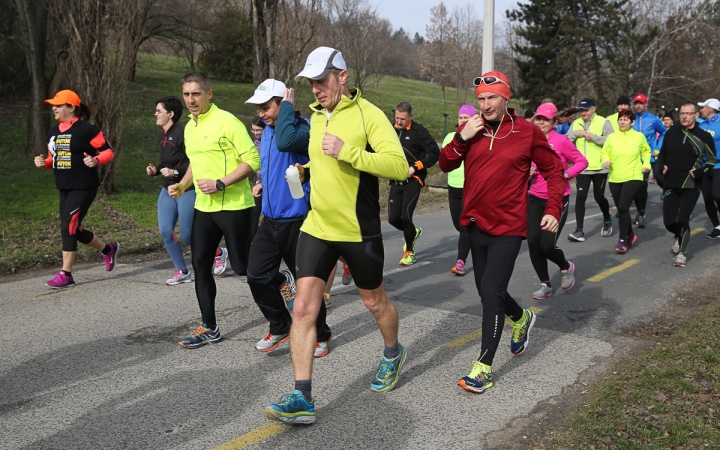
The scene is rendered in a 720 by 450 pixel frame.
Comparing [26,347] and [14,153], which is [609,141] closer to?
[26,347]

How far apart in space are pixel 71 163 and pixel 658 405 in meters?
6.11

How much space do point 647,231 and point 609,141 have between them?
2148 mm

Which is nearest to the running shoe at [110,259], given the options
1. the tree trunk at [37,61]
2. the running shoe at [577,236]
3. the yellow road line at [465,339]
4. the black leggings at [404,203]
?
the black leggings at [404,203]

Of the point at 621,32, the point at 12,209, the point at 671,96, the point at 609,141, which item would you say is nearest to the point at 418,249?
the point at 609,141

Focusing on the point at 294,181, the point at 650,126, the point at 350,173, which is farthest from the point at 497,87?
the point at 650,126

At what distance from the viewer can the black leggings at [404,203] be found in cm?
842

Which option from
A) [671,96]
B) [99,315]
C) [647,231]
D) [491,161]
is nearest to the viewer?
[491,161]

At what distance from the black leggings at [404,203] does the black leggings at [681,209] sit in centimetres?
330

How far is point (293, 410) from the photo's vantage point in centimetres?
384

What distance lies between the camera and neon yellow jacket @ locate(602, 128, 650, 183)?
9844mm

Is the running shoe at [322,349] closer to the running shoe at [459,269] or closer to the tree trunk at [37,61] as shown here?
the running shoe at [459,269]

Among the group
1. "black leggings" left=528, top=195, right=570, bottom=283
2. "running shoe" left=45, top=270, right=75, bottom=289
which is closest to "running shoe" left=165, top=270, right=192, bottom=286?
"running shoe" left=45, top=270, right=75, bottom=289

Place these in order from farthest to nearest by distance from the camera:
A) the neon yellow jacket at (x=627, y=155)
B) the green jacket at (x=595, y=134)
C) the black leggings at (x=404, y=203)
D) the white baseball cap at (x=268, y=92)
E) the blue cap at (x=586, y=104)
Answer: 1. the green jacket at (x=595, y=134)
2. the blue cap at (x=586, y=104)
3. the neon yellow jacket at (x=627, y=155)
4. the black leggings at (x=404, y=203)
5. the white baseball cap at (x=268, y=92)

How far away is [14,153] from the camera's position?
54.6 ft
